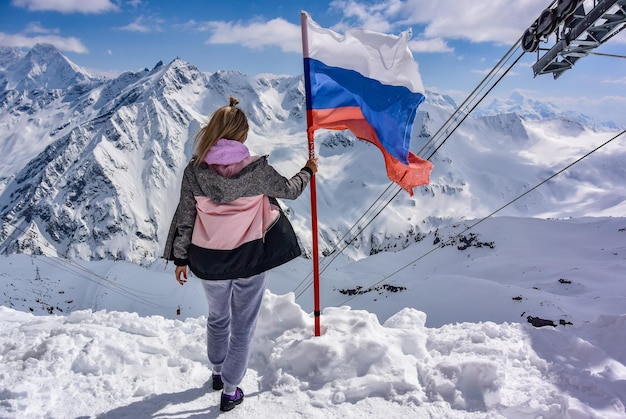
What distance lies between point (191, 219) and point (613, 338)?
5.10m

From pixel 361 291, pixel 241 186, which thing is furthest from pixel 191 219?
pixel 361 291

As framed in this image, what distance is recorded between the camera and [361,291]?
22.3 metres

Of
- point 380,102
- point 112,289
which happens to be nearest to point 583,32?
point 380,102

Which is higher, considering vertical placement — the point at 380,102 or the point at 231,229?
the point at 380,102

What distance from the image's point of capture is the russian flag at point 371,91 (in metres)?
5.07

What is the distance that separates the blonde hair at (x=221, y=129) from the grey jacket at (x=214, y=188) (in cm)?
14

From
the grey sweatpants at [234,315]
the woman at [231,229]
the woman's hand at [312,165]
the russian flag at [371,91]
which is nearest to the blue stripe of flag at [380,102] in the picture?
the russian flag at [371,91]

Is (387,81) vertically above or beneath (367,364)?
above

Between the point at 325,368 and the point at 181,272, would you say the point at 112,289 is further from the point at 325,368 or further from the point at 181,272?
the point at 181,272

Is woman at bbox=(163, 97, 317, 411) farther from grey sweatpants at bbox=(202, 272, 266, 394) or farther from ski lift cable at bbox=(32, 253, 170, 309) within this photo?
ski lift cable at bbox=(32, 253, 170, 309)

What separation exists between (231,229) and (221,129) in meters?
0.82

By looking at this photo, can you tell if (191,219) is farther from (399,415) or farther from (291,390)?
(399,415)

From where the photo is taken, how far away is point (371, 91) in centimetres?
526

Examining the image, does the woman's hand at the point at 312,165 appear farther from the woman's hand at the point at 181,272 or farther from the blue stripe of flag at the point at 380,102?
the woman's hand at the point at 181,272
